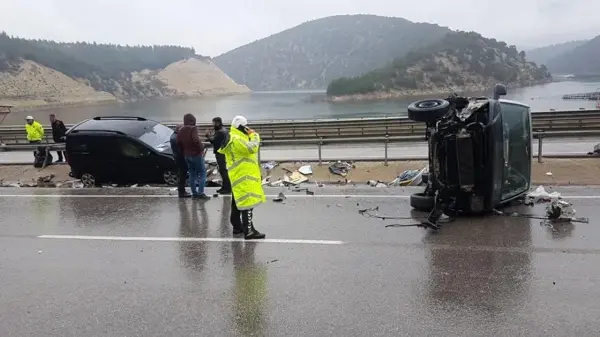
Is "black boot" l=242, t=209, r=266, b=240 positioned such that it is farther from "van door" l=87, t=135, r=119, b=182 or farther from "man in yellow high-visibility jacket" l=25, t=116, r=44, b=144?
"man in yellow high-visibility jacket" l=25, t=116, r=44, b=144

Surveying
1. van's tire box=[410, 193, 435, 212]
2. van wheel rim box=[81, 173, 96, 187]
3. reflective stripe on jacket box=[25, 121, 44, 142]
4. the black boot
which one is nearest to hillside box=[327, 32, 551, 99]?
reflective stripe on jacket box=[25, 121, 44, 142]

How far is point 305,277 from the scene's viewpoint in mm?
5270

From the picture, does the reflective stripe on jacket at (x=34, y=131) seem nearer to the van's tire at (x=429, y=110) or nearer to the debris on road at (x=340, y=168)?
the debris on road at (x=340, y=168)

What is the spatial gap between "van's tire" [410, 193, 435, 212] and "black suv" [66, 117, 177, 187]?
618 cm

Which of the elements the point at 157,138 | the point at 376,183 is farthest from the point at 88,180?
the point at 376,183

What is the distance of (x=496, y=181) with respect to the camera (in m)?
6.98

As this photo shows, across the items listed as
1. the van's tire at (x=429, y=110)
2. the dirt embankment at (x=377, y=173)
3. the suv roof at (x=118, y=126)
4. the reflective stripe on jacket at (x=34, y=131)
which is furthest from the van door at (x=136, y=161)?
the reflective stripe on jacket at (x=34, y=131)

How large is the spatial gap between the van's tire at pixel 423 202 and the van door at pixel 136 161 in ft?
21.4

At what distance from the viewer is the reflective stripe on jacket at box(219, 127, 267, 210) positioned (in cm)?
645

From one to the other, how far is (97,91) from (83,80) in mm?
8893

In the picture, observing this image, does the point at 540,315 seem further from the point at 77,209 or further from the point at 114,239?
the point at 77,209

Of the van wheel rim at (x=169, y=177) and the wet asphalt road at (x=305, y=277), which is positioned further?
the van wheel rim at (x=169, y=177)

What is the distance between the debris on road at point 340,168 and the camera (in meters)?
12.2

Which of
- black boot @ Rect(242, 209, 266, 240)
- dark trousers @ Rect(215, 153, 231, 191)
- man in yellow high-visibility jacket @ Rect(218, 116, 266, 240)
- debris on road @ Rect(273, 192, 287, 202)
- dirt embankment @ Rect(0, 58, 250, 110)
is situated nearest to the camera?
man in yellow high-visibility jacket @ Rect(218, 116, 266, 240)
